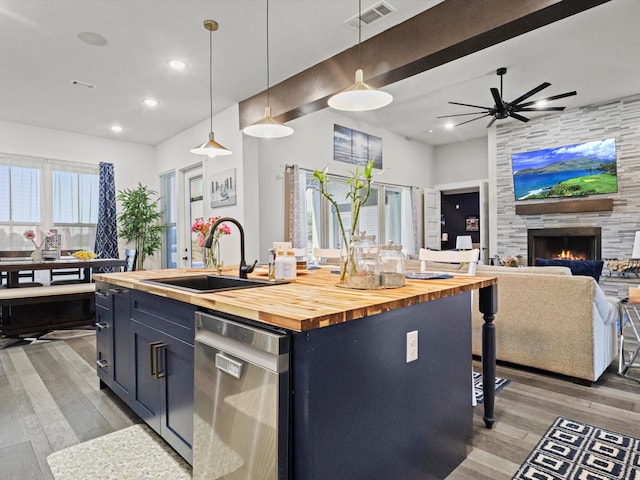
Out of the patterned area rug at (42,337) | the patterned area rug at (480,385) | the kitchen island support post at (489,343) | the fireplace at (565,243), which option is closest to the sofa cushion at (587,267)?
the fireplace at (565,243)

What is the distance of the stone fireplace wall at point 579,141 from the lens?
571 centimetres

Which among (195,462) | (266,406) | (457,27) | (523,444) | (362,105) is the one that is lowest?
(523,444)

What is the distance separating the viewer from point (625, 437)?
2004 millimetres

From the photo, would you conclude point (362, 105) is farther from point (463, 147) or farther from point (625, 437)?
point (463, 147)

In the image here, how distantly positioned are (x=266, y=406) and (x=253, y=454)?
0.20 meters

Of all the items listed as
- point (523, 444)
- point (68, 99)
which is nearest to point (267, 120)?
point (523, 444)

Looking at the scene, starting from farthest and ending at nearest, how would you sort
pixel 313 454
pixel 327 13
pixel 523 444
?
1. pixel 327 13
2. pixel 523 444
3. pixel 313 454

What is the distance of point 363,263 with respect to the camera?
64.9 inches

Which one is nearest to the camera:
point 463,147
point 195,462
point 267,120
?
point 195,462

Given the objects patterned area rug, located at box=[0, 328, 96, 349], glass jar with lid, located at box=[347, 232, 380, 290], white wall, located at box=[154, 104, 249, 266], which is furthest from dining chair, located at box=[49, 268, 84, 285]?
glass jar with lid, located at box=[347, 232, 380, 290]

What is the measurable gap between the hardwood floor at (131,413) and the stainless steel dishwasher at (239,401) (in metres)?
0.98

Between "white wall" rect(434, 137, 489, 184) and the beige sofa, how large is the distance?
208 inches

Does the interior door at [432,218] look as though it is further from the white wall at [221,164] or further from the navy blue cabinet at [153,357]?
the navy blue cabinet at [153,357]

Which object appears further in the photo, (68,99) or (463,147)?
(463,147)
